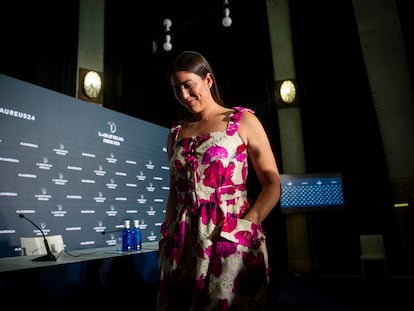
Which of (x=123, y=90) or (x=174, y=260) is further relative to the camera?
(x=123, y=90)

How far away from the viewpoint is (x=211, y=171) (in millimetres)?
839

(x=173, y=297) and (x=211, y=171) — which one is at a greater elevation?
(x=211, y=171)

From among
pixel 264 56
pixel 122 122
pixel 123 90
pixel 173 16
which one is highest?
pixel 173 16

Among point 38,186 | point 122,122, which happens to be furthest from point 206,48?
point 38,186

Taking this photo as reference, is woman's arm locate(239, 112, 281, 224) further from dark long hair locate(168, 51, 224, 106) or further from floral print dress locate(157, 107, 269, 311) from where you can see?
dark long hair locate(168, 51, 224, 106)

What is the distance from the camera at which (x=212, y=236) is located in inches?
31.1

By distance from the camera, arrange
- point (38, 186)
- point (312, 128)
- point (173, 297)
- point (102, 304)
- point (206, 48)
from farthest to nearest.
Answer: point (206, 48) < point (312, 128) < point (38, 186) < point (102, 304) < point (173, 297)

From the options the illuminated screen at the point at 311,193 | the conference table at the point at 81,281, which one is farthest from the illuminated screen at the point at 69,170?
the illuminated screen at the point at 311,193

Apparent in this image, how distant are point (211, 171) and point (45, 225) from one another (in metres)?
1.86

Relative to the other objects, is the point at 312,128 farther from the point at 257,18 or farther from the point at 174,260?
the point at 174,260

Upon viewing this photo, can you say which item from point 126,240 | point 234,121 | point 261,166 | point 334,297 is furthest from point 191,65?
point 334,297

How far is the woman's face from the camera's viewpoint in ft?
3.04

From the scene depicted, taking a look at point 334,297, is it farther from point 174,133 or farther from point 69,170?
point 69,170

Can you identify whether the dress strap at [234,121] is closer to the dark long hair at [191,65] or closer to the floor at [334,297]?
the dark long hair at [191,65]
